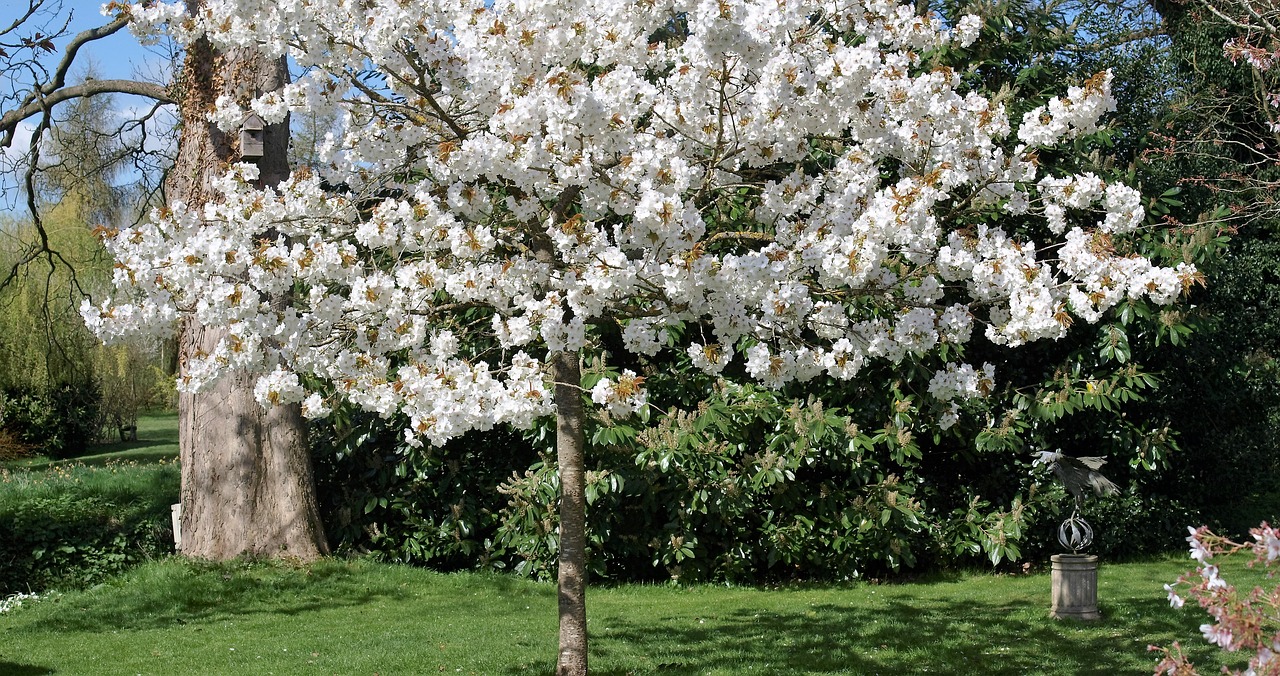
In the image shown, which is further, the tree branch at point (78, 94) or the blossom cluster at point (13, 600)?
the tree branch at point (78, 94)

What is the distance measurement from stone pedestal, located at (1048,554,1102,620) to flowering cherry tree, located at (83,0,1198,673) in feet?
8.10

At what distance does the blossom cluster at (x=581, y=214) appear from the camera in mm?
4258

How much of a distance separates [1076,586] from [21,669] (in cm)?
627

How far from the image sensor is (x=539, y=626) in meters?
7.34

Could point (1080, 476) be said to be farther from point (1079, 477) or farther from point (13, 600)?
point (13, 600)

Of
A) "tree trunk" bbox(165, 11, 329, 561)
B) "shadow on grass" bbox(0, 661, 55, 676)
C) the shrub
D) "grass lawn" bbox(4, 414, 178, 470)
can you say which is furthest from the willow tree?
the shrub

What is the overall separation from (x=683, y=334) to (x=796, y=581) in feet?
7.22

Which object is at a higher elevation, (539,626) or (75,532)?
(75,532)

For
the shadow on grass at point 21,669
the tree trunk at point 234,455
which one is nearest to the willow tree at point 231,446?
the tree trunk at point 234,455

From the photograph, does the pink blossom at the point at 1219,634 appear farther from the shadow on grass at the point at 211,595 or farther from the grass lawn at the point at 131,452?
the grass lawn at the point at 131,452

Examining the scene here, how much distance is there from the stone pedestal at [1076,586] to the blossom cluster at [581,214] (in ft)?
8.72

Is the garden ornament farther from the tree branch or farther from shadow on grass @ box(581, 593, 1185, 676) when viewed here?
the tree branch

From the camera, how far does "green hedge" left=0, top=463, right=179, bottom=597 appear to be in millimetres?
9000

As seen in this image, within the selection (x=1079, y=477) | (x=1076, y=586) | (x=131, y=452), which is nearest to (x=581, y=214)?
(x=1076, y=586)
